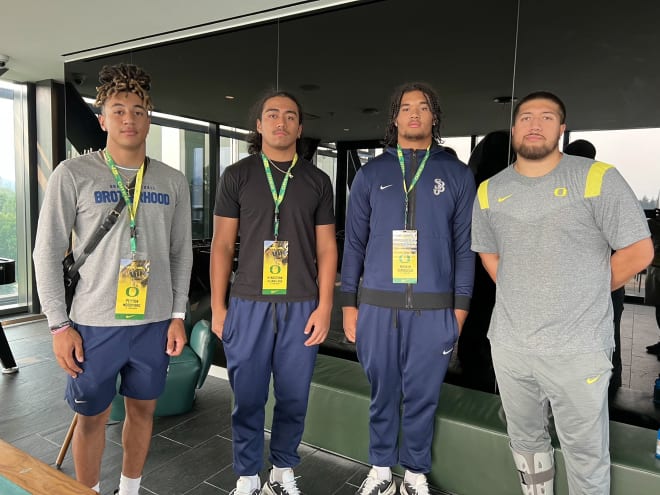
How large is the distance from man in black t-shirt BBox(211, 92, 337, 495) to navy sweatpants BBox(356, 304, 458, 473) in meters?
0.22

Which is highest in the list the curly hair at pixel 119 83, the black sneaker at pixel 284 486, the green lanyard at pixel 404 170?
the curly hair at pixel 119 83

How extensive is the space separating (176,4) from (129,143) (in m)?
2.03

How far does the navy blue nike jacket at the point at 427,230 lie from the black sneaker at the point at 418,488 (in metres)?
0.79

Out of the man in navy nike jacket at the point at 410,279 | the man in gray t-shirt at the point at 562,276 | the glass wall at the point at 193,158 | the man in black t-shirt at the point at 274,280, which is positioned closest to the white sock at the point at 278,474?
the man in black t-shirt at the point at 274,280

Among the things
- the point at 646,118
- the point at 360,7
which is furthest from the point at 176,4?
the point at 646,118

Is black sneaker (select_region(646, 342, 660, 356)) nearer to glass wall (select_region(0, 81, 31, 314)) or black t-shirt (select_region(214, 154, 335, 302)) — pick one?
black t-shirt (select_region(214, 154, 335, 302))

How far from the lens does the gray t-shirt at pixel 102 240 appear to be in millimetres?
1666

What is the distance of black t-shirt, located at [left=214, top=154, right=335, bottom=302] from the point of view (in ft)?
6.53

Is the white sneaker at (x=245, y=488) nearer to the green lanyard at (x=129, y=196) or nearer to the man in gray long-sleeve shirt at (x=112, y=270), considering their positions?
Answer: the man in gray long-sleeve shirt at (x=112, y=270)

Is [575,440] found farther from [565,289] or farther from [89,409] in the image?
[89,409]

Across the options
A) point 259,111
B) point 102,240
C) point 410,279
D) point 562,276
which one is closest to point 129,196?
point 102,240

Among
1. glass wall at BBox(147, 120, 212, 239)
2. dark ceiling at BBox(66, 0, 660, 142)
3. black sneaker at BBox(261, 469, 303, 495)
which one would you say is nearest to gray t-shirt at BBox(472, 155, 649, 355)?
dark ceiling at BBox(66, 0, 660, 142)

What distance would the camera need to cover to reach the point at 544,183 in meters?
1.74

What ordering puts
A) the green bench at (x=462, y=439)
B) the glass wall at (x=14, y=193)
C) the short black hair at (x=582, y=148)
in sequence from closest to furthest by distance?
the green bench at (x=462, y=439)
the short black hair at (x=582, y=148)
the glass wall at (x=14, y=193)
